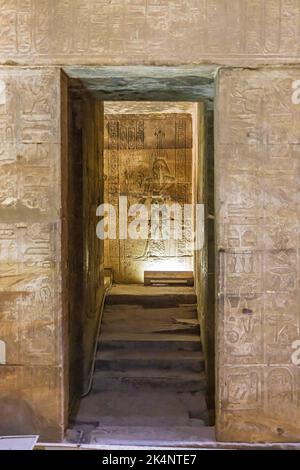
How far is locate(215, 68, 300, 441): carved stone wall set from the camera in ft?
10.7

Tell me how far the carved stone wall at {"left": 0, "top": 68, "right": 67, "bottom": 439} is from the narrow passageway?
1.80ft

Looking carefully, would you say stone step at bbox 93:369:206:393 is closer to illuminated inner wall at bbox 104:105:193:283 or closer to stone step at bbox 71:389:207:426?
stone step at bbox 71:389:207:426

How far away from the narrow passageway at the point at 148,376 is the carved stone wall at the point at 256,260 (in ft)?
1.74

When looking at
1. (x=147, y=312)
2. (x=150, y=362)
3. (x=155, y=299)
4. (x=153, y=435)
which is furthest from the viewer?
(x=155, y=299)

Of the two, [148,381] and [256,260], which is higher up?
[256,260]

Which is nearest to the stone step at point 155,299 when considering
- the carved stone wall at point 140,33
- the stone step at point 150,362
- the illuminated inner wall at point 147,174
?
the stone step at point 150,362

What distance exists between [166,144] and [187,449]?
6037 mm

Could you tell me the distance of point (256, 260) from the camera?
3314 mm

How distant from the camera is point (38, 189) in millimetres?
3309

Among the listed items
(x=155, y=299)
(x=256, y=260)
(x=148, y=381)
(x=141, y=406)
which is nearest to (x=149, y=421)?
(x=141, y=406)

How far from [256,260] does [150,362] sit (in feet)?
7.10

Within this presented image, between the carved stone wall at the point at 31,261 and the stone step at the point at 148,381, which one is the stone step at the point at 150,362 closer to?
the stone step at the point at 148,381

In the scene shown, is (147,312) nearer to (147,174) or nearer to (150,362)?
(150,362)

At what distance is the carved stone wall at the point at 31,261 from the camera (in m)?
3.29
